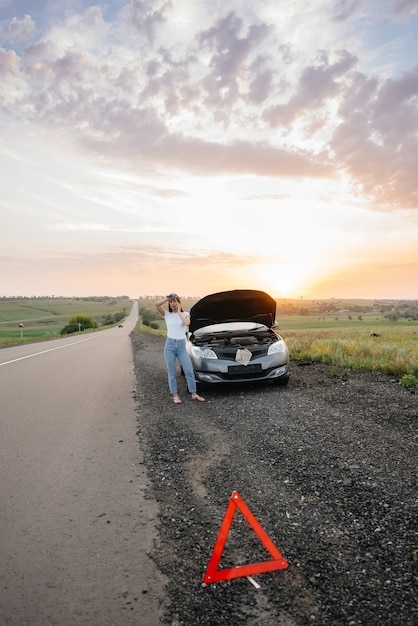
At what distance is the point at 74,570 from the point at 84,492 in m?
1.30

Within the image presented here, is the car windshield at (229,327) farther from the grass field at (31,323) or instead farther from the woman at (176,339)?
the grass field at (31,323)

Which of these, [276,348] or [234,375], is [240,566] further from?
[276,348]

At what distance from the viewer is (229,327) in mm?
9266

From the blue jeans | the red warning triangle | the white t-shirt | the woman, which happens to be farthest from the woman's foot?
the red warning triangle

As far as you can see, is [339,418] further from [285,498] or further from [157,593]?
[157,593]

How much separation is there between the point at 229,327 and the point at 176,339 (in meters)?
1.74

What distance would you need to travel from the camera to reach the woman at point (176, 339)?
783cm

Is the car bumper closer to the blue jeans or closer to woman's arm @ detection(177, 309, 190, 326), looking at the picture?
the blue jeans

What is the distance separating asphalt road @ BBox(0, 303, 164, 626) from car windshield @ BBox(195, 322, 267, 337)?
2525 mm

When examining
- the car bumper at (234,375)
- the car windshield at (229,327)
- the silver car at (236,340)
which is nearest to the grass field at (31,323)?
the silver car at (236,340)

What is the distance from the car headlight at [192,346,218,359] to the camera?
8.30m

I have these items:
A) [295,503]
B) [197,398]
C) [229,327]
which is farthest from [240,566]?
[229,327]

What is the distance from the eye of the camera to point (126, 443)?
568 cm

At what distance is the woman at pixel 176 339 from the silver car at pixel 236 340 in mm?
384
